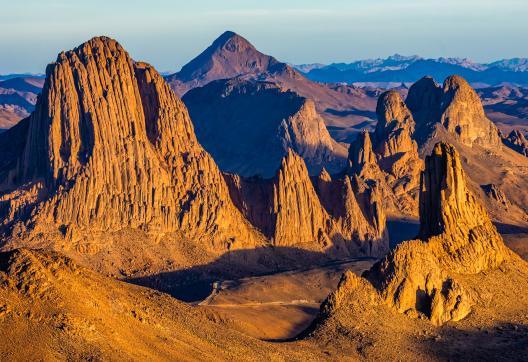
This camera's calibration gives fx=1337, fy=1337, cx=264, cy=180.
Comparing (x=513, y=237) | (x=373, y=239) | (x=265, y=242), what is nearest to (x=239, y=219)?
(x=265, y=242)

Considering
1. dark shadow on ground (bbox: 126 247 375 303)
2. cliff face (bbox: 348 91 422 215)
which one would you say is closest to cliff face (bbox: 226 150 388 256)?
dark shadow on ground (bbox: 126 247 375 303)

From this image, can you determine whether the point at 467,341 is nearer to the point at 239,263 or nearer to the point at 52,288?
the point at 52,288

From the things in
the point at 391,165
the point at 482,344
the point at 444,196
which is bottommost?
the point at 482,344

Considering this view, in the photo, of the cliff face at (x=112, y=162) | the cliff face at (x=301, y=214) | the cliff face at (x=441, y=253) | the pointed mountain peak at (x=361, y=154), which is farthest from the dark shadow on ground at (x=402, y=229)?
the cliff face at (x=441, y=253)

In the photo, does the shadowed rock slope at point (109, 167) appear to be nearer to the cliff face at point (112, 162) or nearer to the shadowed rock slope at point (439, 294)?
the cliff face at point (112, 162)

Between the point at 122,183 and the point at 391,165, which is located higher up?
the point at 122,183

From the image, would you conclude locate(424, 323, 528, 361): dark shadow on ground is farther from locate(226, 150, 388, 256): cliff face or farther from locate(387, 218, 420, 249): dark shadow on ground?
locate(387, 218, 420, 249): dark shadow on ground

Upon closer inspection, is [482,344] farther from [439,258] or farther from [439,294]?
[439,258]

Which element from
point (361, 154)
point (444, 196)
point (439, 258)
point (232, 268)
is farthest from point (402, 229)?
point (439, 258)
